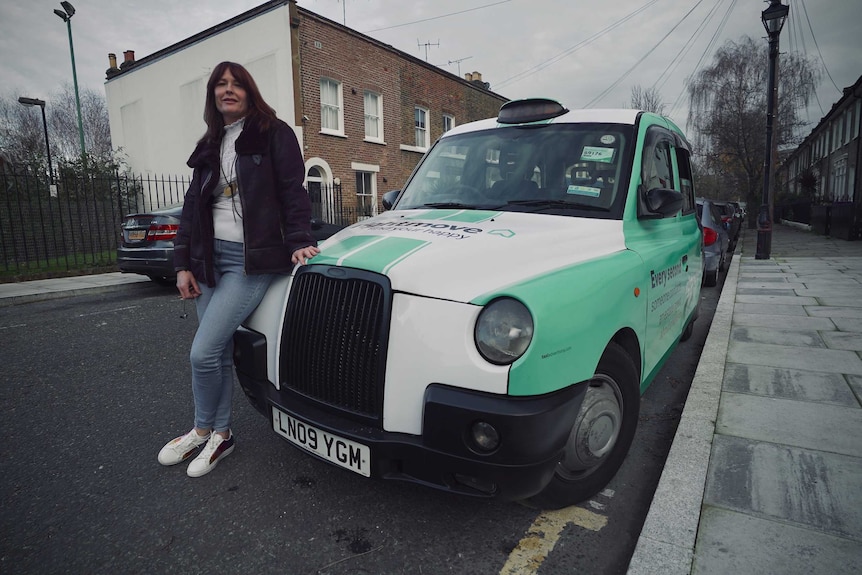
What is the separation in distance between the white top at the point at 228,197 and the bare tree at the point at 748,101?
93.1 ft

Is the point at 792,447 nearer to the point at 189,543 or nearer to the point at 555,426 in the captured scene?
the point at 555,426

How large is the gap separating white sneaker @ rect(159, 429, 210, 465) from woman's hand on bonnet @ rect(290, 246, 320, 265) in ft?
4.10

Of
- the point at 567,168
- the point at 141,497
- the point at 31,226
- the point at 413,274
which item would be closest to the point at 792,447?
the point at 567,168

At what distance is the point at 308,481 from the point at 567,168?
7.18ft

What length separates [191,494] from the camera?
2.48 m

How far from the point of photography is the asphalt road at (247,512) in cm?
200

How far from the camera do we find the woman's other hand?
8.50 ft

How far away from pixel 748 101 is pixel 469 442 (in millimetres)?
29647

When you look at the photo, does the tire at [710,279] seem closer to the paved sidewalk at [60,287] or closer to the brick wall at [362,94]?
the paved sidewalk at [60,287]

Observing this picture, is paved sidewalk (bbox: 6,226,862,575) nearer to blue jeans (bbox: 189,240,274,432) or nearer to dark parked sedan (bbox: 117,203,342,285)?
blue jeans (bbox: 189,240,274,432)

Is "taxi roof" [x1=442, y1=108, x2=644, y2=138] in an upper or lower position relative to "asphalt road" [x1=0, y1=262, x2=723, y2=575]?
upper

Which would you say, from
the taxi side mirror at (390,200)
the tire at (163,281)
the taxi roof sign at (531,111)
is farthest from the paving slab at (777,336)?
the tire at (163,281)

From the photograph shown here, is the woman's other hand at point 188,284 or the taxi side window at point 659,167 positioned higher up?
the taxi side window at point 659,167

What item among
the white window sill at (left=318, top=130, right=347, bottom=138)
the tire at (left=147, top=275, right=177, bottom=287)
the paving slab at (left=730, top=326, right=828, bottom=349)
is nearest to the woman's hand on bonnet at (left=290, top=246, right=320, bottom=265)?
the paving slab at (left=730, top=326, right=828, bottom=349)
